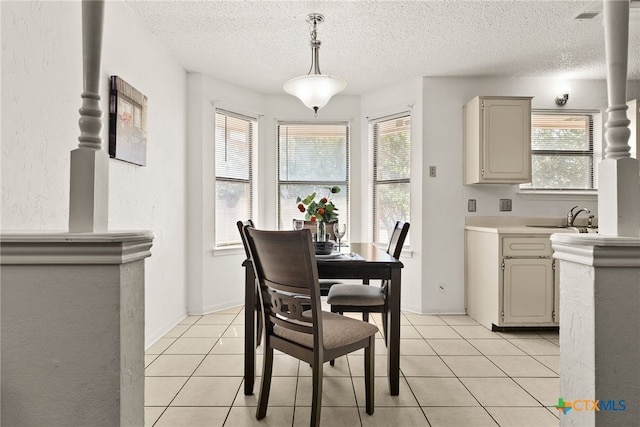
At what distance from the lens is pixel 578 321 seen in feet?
3.15

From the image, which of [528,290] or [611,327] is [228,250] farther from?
[611,327]

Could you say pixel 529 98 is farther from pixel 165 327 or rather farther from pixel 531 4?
Result: pixel 165 327

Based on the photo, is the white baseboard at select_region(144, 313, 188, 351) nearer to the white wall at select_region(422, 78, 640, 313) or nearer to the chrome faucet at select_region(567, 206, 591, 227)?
the white wall at select_region(422, 78, 640, 313)

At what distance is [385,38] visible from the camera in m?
3.15

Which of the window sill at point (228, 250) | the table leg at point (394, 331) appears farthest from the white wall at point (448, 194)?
the window sill at point (228, 250)

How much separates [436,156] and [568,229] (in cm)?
147

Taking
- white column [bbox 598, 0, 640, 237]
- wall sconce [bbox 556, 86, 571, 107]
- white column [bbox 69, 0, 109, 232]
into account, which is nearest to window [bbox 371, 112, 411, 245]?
wall sconce [bbox 556, 86, 571, 107]

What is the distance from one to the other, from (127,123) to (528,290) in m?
3.61

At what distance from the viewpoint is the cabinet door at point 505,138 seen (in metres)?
3.71

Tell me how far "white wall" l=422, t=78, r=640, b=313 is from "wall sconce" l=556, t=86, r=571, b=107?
18.6 inches

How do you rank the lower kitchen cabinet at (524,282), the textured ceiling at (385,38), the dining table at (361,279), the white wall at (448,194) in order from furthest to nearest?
1. the white wall at (448,194)
2. the lower kitchen cabinet at (524,282)
3. the textured ceiling at (385,38)
4. the dining table at (361,279)

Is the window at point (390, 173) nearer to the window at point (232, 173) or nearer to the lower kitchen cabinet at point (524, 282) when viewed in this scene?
the lower kitchen cabinet at point (524, 282)

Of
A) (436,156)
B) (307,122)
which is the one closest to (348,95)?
(307,122)

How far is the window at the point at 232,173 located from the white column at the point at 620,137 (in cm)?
368
